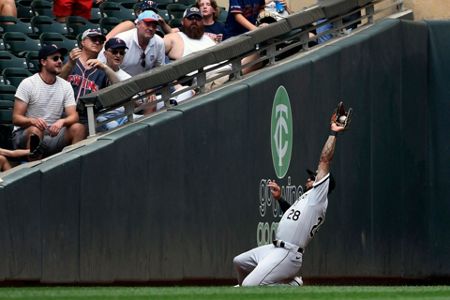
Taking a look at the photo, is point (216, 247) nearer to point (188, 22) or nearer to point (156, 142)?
point (156, 142)

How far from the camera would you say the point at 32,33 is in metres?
16.0

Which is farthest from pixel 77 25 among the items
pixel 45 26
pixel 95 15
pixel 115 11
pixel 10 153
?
pixel 10 153

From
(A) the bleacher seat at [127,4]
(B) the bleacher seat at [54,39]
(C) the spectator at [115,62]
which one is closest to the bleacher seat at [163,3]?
(A) the bleacher seat at [127,4]

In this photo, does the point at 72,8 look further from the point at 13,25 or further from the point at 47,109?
the point at 47,109

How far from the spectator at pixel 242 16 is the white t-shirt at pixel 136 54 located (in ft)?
5.38

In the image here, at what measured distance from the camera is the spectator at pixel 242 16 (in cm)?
1543

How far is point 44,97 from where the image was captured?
12312mm

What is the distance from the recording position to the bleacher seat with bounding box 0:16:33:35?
51.6ft

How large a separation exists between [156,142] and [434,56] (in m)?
5.88

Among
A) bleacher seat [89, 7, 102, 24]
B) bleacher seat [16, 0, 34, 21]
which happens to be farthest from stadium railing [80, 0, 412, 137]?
bleacher seat [16, 0, 34, 21]

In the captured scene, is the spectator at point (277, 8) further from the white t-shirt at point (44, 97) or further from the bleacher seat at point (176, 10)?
the white t-shirt at point (44, 97)

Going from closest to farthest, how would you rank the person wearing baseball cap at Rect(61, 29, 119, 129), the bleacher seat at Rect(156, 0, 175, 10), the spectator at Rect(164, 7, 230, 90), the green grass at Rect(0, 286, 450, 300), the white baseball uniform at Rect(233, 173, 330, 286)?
the green grass at Rect(0, 286, 450, 300)
the white baseball uniform at Rect(233, 173, 330, 286)
the person wearing baseball cap at Rect(61, 29, 119, 129)
the spectator at Rect(164, 7, 230, 90)
the bleacher seat at Rect(156, 0, 175, 10)

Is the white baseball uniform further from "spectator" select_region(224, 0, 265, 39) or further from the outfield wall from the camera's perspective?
"spectator" select_region(224, 0, 265, 39)

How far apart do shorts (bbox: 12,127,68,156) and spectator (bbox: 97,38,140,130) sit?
1.68ft
